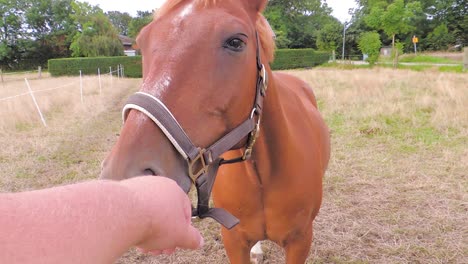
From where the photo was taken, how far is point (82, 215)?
2.10ft

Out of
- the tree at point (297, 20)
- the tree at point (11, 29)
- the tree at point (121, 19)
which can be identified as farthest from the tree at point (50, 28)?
the tree at point (121, 19)

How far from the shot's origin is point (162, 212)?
2.56 ft

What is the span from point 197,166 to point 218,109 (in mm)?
235

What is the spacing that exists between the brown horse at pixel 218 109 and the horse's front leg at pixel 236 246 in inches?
Answer: 8.0

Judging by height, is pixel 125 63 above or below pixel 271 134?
above

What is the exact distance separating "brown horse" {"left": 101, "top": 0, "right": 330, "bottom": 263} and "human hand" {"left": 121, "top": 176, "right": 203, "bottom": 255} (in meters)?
0.26

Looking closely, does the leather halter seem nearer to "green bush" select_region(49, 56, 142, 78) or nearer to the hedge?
the hedge

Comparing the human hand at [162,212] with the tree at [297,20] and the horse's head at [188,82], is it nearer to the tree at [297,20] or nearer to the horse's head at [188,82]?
the horse's head at [188,82]

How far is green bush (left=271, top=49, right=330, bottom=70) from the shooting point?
30.2 meters

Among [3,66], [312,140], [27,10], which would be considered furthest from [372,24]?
[27,10]

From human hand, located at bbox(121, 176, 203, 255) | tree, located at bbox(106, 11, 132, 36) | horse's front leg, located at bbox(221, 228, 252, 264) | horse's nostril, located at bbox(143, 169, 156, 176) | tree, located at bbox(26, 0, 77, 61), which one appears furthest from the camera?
tree, located at bbox(106, 11, 132, 36)

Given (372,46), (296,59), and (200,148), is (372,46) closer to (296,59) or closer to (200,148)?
(296,59)

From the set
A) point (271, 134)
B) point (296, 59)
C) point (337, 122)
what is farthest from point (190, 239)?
point (296, 59)

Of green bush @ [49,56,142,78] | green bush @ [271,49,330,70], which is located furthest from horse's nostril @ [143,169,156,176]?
green bush @ [271,49,330,70]
